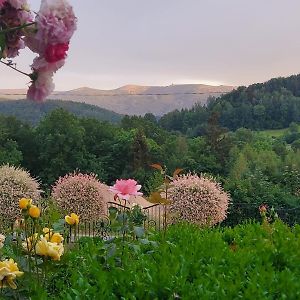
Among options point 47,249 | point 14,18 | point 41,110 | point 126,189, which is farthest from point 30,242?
point 41,110

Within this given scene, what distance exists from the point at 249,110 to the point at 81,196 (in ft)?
156

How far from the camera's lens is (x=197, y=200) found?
37.4 ft

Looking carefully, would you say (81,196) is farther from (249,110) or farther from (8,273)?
(249,110)

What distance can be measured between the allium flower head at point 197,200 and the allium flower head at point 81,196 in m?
1.81

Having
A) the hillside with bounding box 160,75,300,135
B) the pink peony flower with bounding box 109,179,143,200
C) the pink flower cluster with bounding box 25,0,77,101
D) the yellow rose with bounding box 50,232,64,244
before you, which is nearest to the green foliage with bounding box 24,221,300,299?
the yellow rose with bounding box 50,232,64,244

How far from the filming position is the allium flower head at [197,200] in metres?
11.4

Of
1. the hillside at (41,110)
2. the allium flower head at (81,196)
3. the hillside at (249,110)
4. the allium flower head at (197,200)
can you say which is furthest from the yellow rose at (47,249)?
the hillside at (249,110)

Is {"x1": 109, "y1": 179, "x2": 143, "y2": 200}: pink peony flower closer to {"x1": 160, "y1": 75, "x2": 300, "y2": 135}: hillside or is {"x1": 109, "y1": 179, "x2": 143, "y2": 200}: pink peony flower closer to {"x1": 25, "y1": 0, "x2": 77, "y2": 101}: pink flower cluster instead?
{"x1": 25, "y1": 0, "x2": 77, "y2": 101}: pink flower cluster

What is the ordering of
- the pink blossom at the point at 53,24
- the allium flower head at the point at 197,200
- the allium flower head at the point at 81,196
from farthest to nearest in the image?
the allium flower head at the point at 81,196 < the allium flower head at the point at 197,200 < the pink blossom at the point at 53,24

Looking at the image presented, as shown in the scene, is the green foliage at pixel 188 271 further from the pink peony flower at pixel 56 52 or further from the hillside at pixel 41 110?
the hillside at pixel 41 110

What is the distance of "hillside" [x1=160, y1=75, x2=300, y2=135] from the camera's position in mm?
56812

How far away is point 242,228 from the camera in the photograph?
3.80 metres

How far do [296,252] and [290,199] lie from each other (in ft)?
51.0

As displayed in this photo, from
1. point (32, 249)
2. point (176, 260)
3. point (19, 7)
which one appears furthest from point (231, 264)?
point (19, 7)
